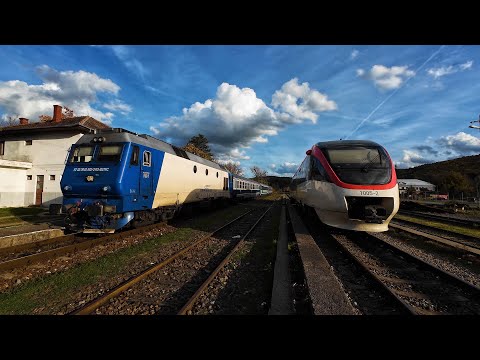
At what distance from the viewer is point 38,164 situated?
2061 cm

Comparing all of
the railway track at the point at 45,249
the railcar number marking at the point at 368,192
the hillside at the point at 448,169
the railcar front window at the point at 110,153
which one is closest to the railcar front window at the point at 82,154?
the railcar front window at the point at 110,153

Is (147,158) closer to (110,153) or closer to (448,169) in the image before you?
(110,153)

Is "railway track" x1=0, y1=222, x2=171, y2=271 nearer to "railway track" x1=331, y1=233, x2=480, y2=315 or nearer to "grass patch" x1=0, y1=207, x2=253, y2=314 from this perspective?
"grass patch" x1=0, y1=207, x2=253, y2=314

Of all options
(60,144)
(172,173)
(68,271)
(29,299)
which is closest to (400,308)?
(29,299)

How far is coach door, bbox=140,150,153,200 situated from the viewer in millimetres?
9352

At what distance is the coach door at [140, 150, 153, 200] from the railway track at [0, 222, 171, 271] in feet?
4.53

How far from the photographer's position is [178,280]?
17.0ft

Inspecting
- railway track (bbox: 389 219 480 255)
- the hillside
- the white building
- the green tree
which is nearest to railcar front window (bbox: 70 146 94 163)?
railway track (bbox: 389 219 480 255)

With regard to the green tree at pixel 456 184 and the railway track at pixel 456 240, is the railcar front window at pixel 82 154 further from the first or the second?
the green tree at pixel 456 184

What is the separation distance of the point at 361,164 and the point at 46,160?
73.0 ft

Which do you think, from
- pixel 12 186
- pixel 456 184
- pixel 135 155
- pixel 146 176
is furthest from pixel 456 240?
pixel 456 184

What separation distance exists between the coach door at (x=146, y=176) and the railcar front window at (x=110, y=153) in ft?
2.93

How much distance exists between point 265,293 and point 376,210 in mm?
4280
